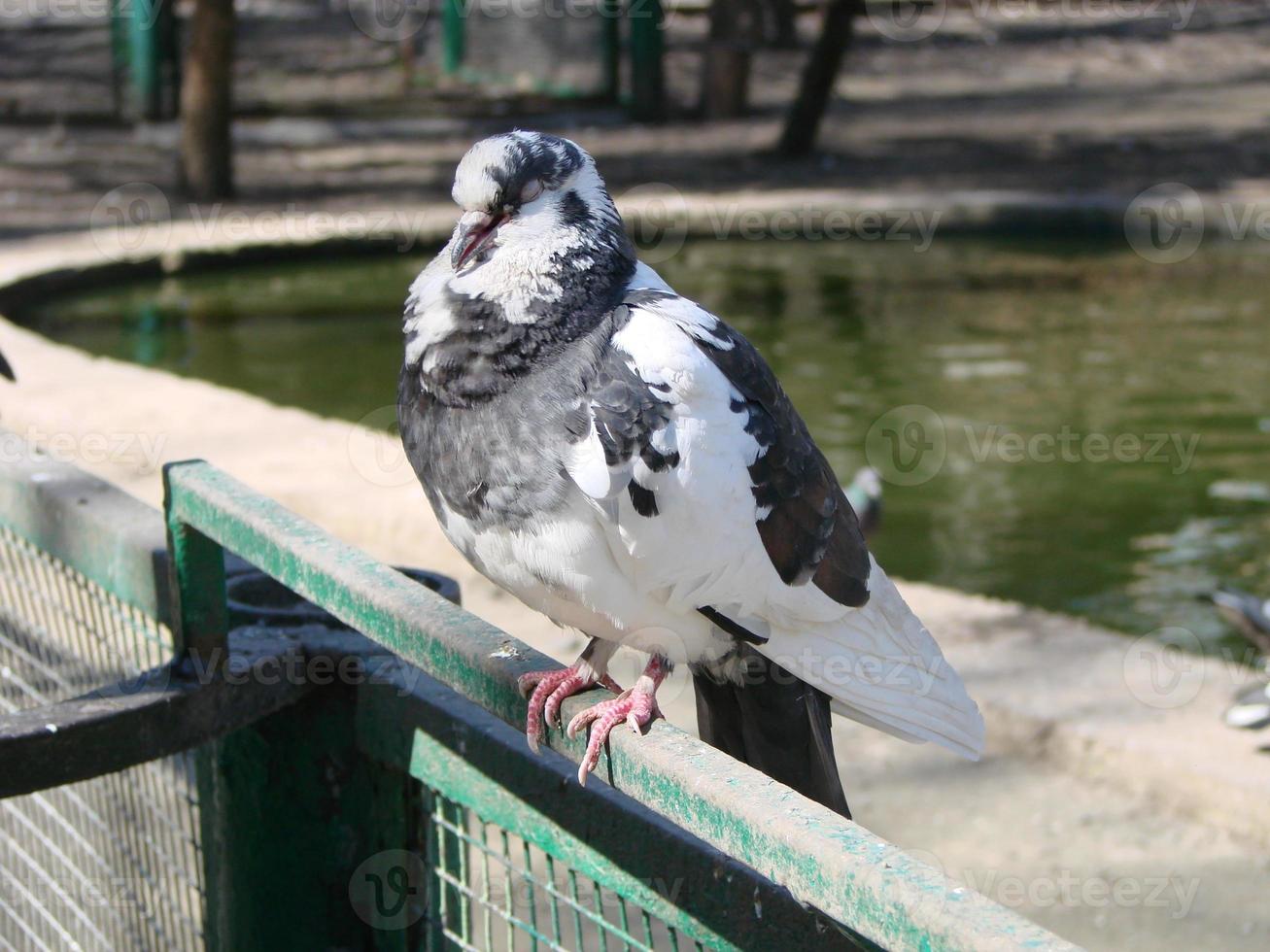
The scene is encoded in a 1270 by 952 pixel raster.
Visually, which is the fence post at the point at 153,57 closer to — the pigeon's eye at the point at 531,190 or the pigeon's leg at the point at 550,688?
the pigeon's eye at the point at 531,190

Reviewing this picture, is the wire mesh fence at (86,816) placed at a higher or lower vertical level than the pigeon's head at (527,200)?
lower

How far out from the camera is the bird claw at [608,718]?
1.59 meters

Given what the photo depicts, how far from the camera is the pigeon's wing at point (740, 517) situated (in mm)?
1890

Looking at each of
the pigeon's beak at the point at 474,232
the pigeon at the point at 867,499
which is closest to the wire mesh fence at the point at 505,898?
the pigeon's beak at the point at 474,232

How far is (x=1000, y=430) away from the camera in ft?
22.0

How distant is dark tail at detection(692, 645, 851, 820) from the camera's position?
212 cm

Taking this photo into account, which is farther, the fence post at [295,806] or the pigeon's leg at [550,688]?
A: the fence post at [295,806]

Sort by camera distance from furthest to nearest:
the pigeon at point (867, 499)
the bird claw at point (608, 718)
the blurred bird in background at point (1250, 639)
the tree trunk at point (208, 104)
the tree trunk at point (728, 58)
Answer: the tree trunk at point (728, 58) → the tree trunk at point (208, 104) → the pigeon at point (867, 499) → the blurred bird in background at point (1250, 639) → the bird claw at point (608, 718)

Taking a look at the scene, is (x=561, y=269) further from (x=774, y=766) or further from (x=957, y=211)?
(x=957, y=211)

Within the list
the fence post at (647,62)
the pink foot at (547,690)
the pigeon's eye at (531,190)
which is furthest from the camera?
the fence post at (647,62)

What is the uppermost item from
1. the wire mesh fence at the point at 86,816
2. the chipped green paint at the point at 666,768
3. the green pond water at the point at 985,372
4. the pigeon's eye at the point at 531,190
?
the pigeon's eye at the point at 531,190

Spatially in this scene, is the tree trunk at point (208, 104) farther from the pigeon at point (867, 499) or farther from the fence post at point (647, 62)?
the pigeon at point (867, 499)

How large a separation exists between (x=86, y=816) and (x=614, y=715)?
1.15 m

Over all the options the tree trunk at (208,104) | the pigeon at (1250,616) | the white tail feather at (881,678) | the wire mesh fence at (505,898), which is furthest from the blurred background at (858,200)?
the wire mesh fence at (505,898)
